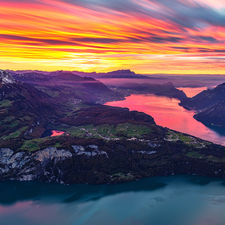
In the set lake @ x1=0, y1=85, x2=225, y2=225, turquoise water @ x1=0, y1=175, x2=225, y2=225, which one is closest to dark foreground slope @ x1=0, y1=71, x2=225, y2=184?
lake @ x1=0, y1=85, x2=225, y2=225

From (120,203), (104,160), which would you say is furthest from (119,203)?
(104,160)

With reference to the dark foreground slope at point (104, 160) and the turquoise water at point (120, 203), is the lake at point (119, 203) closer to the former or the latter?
the turquoise water at point (120, 203)

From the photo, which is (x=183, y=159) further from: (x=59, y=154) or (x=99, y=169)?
(x=59, y=154)

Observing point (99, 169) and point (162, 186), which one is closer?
point (162, 186)

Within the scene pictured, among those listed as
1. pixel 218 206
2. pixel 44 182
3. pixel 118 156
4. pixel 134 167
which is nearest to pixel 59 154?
pixel 44 182

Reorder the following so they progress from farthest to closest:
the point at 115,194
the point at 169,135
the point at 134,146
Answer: the point at 169,135
the point at 134,146
the point at 115,194

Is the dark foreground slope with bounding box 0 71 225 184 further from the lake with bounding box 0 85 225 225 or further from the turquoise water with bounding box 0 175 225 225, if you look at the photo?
the turquoise water with bounding box 0 175 225 225

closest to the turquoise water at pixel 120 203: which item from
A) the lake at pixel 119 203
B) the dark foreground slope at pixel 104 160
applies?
the lake at pixel 119 203

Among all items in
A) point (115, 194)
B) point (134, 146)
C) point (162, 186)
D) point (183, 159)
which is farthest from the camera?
point (134, 146)

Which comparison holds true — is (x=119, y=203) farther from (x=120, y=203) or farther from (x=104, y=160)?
(x=104, y=160)
